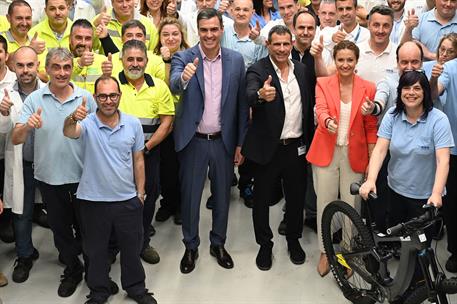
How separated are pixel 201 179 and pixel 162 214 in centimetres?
93

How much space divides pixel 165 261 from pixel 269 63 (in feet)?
5.60

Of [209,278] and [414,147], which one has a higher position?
[414,147]

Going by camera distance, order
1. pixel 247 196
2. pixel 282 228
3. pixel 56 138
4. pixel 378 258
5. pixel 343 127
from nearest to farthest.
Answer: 1. pixel 378 258
2. pixel 56 138
3. pixel 343 127
4. pixel 282 228
5. pixel 247 196

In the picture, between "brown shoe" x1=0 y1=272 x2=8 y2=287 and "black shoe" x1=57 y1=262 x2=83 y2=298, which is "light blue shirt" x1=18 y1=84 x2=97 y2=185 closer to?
"black shoe" x1=57 y1=262 x2=83 y2=298

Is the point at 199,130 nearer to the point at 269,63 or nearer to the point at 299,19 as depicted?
the point at 269,63

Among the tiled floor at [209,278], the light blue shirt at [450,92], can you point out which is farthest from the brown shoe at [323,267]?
the light blue shirt at [450,92]

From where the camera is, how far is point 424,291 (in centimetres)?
302

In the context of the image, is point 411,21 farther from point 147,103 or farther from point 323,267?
point 147,103

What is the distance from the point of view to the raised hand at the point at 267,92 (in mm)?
3453

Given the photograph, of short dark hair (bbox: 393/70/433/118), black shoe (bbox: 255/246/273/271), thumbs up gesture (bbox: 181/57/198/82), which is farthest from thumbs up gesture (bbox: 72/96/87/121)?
short dark hair (bbox: 393/70/433/118)

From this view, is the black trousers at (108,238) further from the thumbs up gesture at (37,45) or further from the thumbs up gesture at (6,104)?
the thumbs up gesture at (37,45)

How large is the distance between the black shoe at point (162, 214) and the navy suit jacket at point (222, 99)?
1.04 m

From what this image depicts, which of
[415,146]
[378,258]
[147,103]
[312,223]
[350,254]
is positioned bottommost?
[312,223]

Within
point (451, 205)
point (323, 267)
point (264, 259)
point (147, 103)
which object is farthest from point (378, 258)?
point (147, 103)
